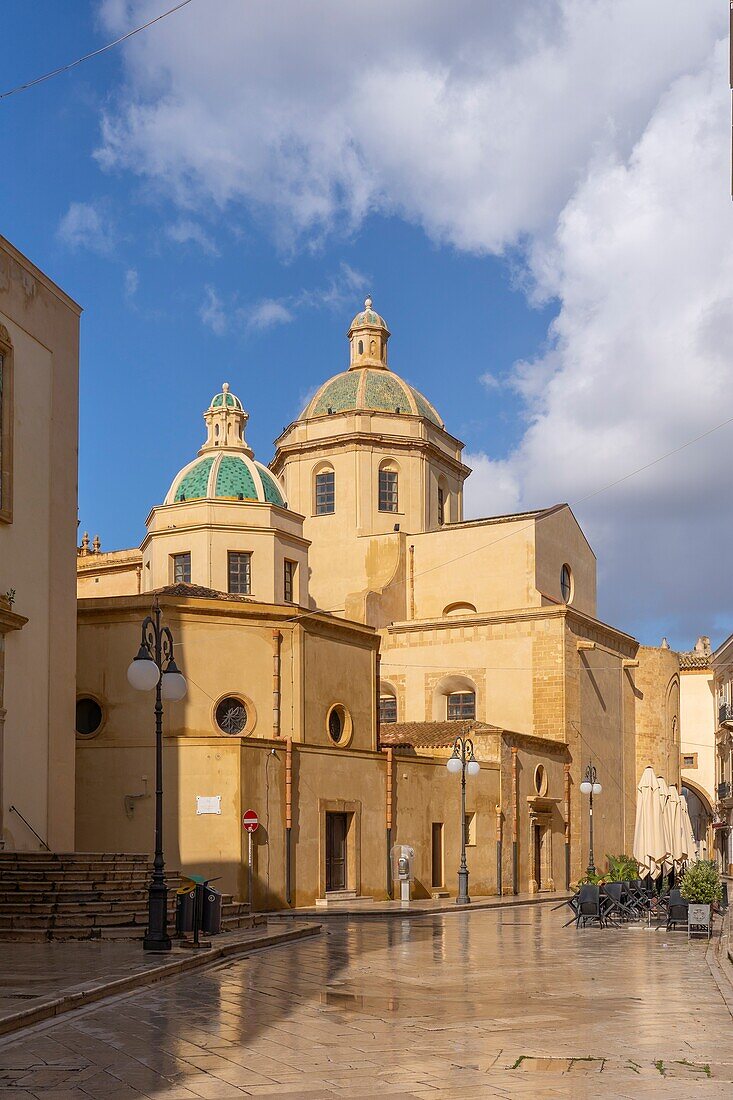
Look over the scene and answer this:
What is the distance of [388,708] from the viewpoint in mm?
48344

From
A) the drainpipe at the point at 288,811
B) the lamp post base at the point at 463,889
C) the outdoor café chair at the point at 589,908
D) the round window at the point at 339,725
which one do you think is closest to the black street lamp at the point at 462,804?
the lamp post base at the point at 463,889

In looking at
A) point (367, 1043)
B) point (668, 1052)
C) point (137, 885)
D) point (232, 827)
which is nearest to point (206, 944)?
point (137, 885)

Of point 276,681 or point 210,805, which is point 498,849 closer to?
point 276,681

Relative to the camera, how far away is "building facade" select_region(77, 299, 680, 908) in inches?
1198

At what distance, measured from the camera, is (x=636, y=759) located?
53.2m

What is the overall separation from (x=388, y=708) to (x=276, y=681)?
1718cm

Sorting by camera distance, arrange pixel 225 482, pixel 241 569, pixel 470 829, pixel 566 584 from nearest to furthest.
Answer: pixel 470 829
pixel 241 569
pixel 225 482
pixel 566 584

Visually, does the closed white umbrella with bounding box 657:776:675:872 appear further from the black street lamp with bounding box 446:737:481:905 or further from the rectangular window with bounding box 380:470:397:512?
the rectangular window with bounding box 380:470:397:512

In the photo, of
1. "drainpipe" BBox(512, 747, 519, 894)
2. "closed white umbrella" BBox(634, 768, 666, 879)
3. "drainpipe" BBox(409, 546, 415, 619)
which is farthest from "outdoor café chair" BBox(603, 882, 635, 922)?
"drainpipe" BBox(409, 546, 415, 619)

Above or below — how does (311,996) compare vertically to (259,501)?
below

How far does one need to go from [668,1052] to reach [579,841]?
3628 centimetres

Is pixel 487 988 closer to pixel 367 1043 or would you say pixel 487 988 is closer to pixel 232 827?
pixel 367 1043

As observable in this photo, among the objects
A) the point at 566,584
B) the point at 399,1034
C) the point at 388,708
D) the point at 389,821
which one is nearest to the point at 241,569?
the point at 388,708

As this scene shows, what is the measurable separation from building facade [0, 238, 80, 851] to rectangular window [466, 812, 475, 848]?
15884 mm
